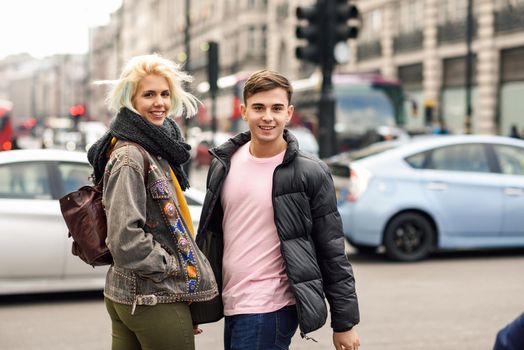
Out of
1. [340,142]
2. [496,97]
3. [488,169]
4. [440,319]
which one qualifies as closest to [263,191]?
[440,319]

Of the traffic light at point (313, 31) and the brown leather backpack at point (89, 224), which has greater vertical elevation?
the traffic light at point (313, 31)

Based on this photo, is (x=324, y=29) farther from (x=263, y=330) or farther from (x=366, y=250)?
(x=263, y=330)

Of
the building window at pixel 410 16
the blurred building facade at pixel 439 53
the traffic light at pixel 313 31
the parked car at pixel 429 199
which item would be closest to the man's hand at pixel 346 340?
the parked car at pixel 429 199

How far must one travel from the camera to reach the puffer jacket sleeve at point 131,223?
3.03 m

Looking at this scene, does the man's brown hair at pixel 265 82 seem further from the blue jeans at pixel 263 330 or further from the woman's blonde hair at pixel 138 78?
the blue jeans at pixel 263 330

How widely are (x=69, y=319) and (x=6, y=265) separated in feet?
2.62

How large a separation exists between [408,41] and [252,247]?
126 feet

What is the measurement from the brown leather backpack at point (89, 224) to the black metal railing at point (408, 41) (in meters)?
37.4

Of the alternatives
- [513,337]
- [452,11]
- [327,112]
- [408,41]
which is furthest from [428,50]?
[513,337]

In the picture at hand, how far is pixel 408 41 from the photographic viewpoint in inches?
1599

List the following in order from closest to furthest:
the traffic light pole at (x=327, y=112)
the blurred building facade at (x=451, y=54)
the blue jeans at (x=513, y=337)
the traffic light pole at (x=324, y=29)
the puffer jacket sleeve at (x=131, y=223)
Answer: the blue jeans at (x=513, y=337) → the puffer jacket sleeve at (x=131, y=223) → the traffic light pole at (x=324, y=29) → the traffic light pole at (x=327, y=112) → the blurred building facade at (x=451, y=54)

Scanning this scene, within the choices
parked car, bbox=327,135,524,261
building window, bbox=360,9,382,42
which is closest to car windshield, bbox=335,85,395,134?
parked car, bbox=327,135,524,261

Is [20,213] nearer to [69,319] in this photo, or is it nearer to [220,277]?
[69,319]

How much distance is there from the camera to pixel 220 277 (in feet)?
11.3
